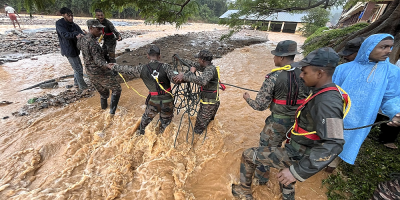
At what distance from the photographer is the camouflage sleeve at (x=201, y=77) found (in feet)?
9.73

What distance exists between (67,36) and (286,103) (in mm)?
5395

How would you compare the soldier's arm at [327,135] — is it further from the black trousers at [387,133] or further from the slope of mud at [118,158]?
the black trousers at [387,133]

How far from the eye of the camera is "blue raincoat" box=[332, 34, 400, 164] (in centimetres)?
232

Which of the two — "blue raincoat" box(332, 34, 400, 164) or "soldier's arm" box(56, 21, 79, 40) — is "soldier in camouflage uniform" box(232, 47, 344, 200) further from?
"soldier's arm" box(56, 21, 79, 40)

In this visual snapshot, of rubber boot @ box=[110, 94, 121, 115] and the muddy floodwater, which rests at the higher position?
rubber boot @ box=[110, 94, 121, 115]

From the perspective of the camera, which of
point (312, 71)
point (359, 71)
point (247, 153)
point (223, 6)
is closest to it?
point (312, 71)

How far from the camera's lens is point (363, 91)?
7.98 ft

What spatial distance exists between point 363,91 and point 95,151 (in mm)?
4624

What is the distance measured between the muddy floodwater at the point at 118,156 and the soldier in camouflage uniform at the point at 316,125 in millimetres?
1259

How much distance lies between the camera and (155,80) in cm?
328

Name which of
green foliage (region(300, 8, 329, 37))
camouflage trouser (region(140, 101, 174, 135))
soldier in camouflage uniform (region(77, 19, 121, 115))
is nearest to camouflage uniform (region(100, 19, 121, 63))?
soldier in camouflage uniform (region(77, 19, 121, 115))

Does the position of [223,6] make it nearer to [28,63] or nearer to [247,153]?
[28,63]

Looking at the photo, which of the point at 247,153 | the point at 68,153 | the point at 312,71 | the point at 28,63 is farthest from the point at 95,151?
the point at 28,63

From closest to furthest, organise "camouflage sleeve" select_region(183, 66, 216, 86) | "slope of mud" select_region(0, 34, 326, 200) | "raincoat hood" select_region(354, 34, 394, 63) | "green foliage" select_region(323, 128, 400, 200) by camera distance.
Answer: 1. "raincoat hood" select_region(354, 34, 394, 63)
2. "green foliage" select_region(323, 128, 400, 200)
3. "slope of mud" select_region(0, 34, 326, 200)
4. "camouflage sleeve" select_region(183, 66, 216, 86)
